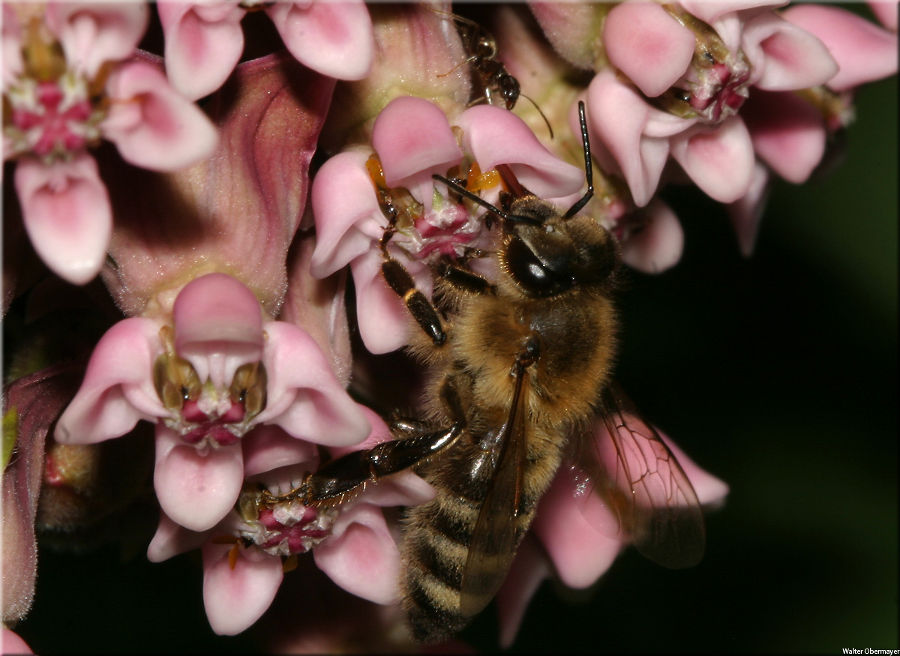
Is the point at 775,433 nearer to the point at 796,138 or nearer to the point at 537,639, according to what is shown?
Answer: the point at 537,639

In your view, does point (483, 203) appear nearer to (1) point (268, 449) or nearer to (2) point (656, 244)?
(1) point (268, 449)

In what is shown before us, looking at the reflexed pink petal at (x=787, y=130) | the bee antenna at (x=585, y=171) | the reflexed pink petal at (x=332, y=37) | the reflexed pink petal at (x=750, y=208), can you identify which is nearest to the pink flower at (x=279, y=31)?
the reflexed pink petal at (x=332, y=37)

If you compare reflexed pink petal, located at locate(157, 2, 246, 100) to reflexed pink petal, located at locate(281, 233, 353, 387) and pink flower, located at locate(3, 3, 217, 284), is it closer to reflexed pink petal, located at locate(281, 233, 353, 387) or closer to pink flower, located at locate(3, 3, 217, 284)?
pink flower, located at locate(3, 3, 217, 284)

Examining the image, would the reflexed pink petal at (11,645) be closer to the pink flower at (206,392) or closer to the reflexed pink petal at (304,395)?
the pink flower at (206,392)

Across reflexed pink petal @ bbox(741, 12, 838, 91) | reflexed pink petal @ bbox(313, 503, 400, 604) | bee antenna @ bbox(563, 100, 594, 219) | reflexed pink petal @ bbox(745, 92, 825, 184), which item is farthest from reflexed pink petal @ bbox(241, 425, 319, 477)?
reflexed pink petal @ bbox(745, 92, 825, 184)

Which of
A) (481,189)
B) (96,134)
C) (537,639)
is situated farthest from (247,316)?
(537,639)

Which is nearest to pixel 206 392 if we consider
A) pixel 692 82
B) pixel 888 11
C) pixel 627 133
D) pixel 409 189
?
pixel 409 189
